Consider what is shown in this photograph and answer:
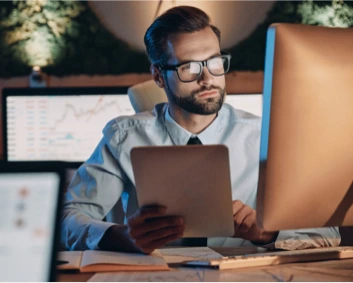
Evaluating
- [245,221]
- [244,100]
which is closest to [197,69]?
[245,221]

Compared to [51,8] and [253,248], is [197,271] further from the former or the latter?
[51,8]

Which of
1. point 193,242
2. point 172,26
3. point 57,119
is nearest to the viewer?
point 193,242

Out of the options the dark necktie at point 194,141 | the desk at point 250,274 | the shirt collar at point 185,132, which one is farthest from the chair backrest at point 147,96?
the desk at point 250,274

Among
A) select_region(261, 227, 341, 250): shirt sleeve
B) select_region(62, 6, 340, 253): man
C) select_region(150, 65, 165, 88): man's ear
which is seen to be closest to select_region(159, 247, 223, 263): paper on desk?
select_region(261, 227, 341, 250): shirt sleeve

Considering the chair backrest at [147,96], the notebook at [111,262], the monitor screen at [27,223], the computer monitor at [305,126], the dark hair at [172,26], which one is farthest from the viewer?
the chair backrest at [147,96]

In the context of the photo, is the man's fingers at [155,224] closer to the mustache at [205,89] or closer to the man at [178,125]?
the man at [178,125]

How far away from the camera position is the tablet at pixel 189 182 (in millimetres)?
1001

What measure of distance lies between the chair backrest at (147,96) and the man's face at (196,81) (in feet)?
0.74

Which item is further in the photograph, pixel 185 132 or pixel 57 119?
pixel 57 119

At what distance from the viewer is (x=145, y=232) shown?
1.11 meters

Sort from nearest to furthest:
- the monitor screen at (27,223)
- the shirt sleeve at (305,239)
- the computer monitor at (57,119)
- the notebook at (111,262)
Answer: the monitor screen at (27,223) < the notebook at (111,262) < the shirt sleeve at (305,239) < the computer monitor at (57,119)

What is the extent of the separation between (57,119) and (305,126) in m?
2.22

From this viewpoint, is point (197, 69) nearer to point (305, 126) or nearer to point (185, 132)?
point (185, 132)

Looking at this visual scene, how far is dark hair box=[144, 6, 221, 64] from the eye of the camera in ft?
5.74
